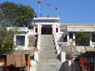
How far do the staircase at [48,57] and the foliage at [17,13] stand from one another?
1204cm

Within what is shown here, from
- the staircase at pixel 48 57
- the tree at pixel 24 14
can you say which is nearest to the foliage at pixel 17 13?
the tree at pixel 24 14

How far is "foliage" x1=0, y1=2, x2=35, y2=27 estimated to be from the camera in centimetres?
4534

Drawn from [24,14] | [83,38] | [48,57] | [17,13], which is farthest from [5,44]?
[24,14]

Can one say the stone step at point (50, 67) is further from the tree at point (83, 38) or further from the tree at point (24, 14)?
the tree at point (24, 14)

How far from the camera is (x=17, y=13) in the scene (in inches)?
1806

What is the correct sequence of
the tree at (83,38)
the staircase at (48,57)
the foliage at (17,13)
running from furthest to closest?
the foliage at (17,13) < the tree at (83,38) < the staircase at (48,57)

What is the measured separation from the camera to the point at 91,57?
16.7 m

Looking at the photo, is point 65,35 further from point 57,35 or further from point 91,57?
point 91,57

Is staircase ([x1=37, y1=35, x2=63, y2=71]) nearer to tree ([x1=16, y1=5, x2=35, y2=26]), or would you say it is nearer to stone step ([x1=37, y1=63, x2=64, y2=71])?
stone step ([x1=37, y1=63, x2=64, y2=71])

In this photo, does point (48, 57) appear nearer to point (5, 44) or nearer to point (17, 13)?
point (5, 44)

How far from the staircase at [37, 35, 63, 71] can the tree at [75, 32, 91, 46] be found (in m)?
3.88

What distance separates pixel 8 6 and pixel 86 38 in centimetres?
2184

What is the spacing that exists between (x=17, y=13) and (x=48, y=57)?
22.9 metres

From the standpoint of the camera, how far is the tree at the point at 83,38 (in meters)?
31.0
